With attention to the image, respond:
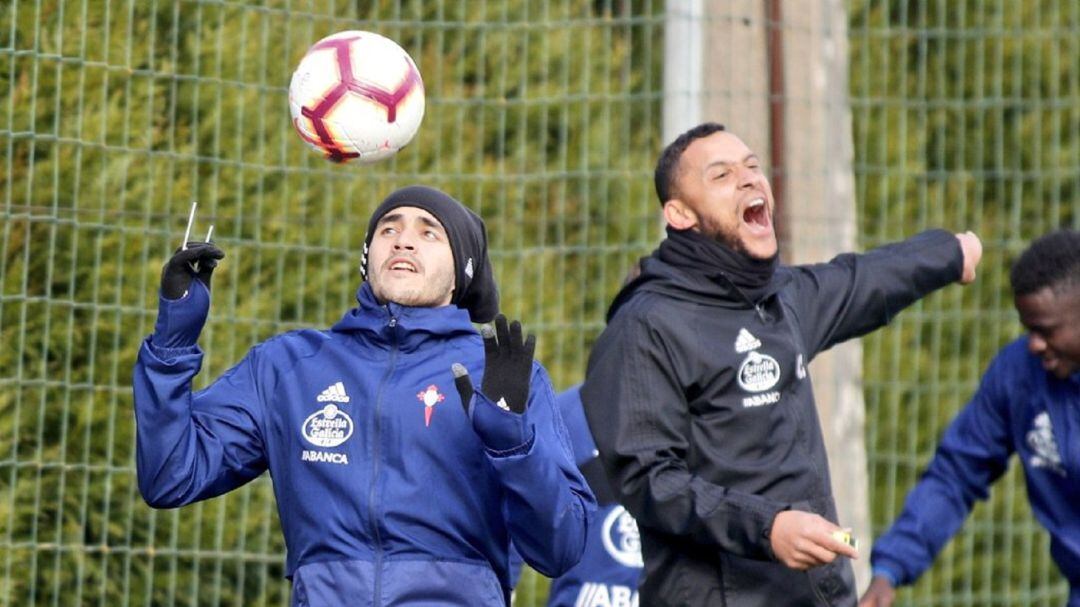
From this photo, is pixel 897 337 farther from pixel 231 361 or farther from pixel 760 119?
pixel 231 361

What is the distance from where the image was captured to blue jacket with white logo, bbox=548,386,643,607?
6168 mm

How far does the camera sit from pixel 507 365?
4.25 metres

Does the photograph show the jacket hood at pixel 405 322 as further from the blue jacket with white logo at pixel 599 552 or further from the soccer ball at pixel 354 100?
the blue jacket with white logo at pixel 599 552

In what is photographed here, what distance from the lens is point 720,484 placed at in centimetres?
515

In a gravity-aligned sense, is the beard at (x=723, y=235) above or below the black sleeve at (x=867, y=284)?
above

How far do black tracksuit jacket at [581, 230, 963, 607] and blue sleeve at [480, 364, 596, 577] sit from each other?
0.50 m

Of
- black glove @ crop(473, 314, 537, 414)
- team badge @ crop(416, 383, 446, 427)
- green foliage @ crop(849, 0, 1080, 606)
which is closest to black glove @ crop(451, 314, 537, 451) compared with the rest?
black glove @ crop(473, 314, 537, 414)

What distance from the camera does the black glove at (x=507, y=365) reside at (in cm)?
423

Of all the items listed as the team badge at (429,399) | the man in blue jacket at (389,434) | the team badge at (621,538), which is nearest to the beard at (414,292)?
the man in blue jacket at (389,434)

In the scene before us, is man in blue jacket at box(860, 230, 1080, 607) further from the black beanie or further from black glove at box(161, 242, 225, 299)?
black glove at box(161, 242, 225, 299)

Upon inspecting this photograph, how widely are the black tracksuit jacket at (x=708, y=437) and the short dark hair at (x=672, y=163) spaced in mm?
283

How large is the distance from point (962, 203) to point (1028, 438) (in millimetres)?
2638

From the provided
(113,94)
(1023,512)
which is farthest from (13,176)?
(1023,512)

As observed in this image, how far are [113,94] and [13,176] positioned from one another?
18.0 inches
